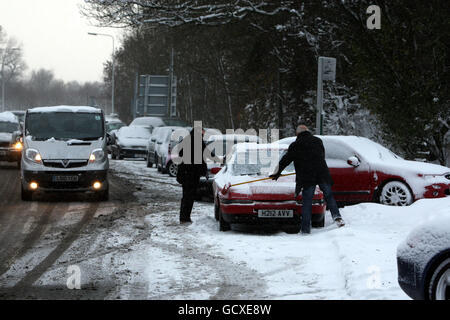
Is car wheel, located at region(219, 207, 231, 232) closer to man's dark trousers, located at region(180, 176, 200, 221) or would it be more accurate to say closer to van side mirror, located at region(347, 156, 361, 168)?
man's dark trousers, located at region(180, 176, 200, 221)

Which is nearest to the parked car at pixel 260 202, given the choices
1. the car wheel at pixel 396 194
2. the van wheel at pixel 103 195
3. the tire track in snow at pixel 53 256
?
the tire track in snow at pixel 53 256

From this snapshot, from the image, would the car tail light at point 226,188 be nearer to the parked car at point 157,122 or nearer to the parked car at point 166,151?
the parked car at point 166,151

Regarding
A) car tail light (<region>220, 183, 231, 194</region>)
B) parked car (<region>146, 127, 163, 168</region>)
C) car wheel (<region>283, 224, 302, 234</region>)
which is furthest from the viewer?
parked car (<region>146, 127, 163, 168</region>)

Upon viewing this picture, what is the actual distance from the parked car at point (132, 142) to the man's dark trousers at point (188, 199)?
74.4 ft

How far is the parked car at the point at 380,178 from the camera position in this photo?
15.6 meters

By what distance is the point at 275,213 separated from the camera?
1276cm

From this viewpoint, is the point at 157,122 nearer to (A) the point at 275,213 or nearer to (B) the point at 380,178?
(B) the point at 380,178

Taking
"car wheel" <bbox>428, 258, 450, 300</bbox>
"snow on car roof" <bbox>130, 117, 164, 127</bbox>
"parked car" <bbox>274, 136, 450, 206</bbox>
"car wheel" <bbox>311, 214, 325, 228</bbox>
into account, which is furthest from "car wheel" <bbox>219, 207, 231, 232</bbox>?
"snow on car roof" <bbox>130, 117, 164, 127</bbox>

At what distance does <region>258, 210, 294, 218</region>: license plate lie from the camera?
12688 millimetres

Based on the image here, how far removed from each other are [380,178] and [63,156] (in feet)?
22.5

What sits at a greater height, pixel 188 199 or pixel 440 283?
pixel 440 283

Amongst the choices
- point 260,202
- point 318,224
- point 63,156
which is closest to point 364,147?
point 318,224

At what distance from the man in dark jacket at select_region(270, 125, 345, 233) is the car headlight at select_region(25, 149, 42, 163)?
265 inches

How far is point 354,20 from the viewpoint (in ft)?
74.8
